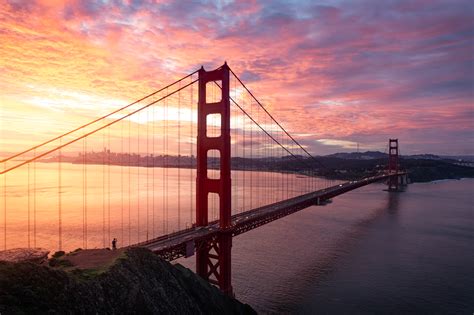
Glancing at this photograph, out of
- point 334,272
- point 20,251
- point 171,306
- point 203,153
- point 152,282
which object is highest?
point 203,153

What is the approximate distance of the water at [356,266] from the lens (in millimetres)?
21062

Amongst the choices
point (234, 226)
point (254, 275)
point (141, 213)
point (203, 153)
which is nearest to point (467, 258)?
point (254, 275)

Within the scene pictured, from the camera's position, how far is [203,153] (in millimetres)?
22125

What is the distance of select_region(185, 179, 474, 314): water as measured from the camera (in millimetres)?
21062

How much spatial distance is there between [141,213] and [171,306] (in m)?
40.2

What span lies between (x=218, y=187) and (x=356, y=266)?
46.8ft

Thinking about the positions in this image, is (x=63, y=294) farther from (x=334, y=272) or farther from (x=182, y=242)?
(x=334, y=272)

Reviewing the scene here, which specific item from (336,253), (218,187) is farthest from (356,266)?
(218,187)

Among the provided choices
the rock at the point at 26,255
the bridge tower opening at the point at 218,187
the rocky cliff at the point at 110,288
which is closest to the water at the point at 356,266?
the bridge tower opening at the point at 218,187

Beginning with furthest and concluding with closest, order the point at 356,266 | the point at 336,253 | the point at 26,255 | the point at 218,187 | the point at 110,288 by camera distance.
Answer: the point at 336,253 → the point at 356,266 → the point at 218,187 → the point at 26,255 → the point at 110,288

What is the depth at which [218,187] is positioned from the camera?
→ 860 inches

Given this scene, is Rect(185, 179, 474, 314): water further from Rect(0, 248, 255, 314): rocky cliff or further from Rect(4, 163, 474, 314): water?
Rect(0, 248, 255, 314): rocky cliff

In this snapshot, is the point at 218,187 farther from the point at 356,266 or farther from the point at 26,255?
the point at 356,266

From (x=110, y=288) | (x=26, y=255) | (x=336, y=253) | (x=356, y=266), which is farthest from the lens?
(x=336, y=253)
